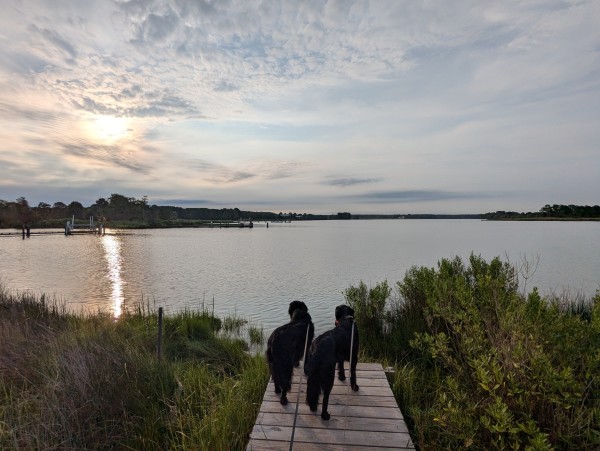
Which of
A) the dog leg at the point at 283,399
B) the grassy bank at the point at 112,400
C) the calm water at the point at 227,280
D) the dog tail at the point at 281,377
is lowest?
the calm water at the point at 227,280

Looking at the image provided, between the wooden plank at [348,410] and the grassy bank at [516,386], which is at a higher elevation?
the grassy bank at [516,386]

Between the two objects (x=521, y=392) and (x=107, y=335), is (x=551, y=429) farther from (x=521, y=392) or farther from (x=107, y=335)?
(x=107, y=335)

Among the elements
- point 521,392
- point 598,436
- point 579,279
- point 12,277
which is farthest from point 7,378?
point 579,279

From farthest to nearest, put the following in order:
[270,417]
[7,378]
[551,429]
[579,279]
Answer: [579,279] < [7,378] < [270,417] < [551,429]

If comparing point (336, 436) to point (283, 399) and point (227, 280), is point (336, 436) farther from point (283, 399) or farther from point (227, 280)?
point (227, 280)

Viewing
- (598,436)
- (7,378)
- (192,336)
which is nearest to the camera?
(598,436)

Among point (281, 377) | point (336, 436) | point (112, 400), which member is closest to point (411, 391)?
point (336, 436)

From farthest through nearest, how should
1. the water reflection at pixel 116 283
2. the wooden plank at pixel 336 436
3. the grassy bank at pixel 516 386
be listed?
1. the water reflection at pixel 116 283
2. the wooden plank at pixel 336 436
3. the grassy bank at pixel 516 386

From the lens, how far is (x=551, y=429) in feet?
10.7

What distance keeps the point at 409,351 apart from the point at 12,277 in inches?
1000

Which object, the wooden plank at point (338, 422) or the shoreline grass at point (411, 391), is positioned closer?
the shoreline grass at point (411, 391)

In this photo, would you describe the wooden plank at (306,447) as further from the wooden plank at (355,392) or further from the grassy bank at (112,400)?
the wooden plank at (355,392)

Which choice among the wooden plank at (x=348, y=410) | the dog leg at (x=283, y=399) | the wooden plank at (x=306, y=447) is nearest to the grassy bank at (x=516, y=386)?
the wooden plank at (x=348, y=410)

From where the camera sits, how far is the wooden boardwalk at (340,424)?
3.77 m
